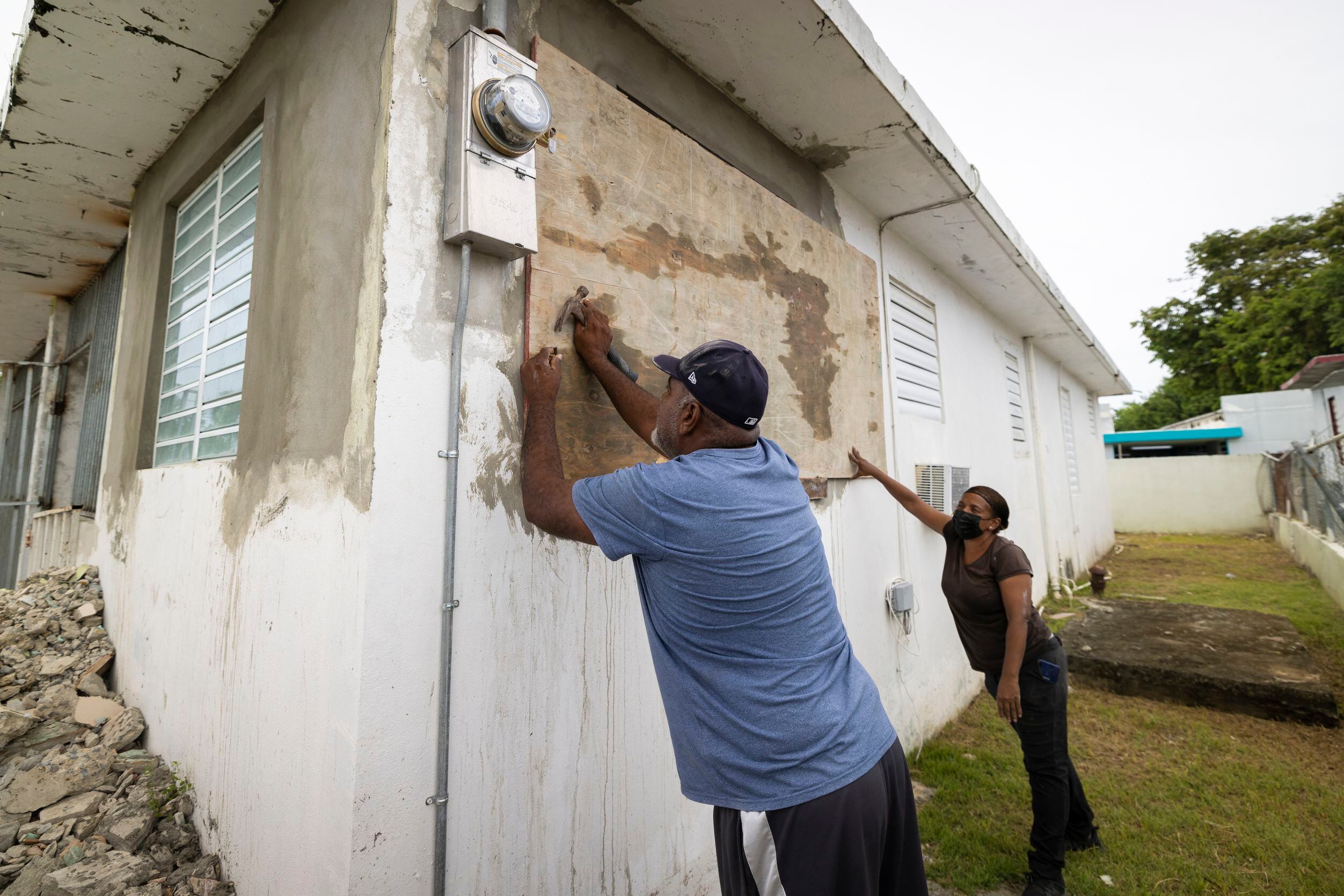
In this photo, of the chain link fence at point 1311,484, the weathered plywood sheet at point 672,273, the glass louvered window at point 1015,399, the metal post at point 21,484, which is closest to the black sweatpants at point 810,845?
the weathered plywood sheet at point 672,273

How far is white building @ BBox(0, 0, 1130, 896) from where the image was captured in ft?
5.81

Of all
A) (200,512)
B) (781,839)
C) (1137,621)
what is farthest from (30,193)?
(1137,621)

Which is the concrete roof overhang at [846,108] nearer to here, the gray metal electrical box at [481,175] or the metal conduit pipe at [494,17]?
the metal conduit pipe at [494,17]

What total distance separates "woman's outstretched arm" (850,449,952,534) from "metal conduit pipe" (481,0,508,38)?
113 inches

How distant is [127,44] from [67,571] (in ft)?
10.3

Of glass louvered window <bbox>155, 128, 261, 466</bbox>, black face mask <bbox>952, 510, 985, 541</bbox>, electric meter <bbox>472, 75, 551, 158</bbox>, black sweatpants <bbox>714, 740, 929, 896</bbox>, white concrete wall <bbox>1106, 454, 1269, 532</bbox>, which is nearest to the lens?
black sweatpants <bbox>714, 740, 929, 896</bbox>

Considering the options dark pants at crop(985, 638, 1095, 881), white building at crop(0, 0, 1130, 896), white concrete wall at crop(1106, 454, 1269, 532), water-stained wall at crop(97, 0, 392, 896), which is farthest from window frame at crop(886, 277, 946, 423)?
white concrete wall at crop(1106, 454, 1269, 532)

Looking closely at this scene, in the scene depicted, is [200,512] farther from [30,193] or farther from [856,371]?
[856,371]

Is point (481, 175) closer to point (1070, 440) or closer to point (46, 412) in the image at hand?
point (46, 412)

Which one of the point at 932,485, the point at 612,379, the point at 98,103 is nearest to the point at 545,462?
the point at 612,379

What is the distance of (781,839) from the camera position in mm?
1551

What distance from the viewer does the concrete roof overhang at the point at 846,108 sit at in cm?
271

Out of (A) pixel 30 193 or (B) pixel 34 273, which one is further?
(B) pixel 34 273

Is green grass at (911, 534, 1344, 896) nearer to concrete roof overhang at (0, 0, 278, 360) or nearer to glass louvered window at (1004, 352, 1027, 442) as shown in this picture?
glass louvered window at (1004, 352, 1027, 442)
